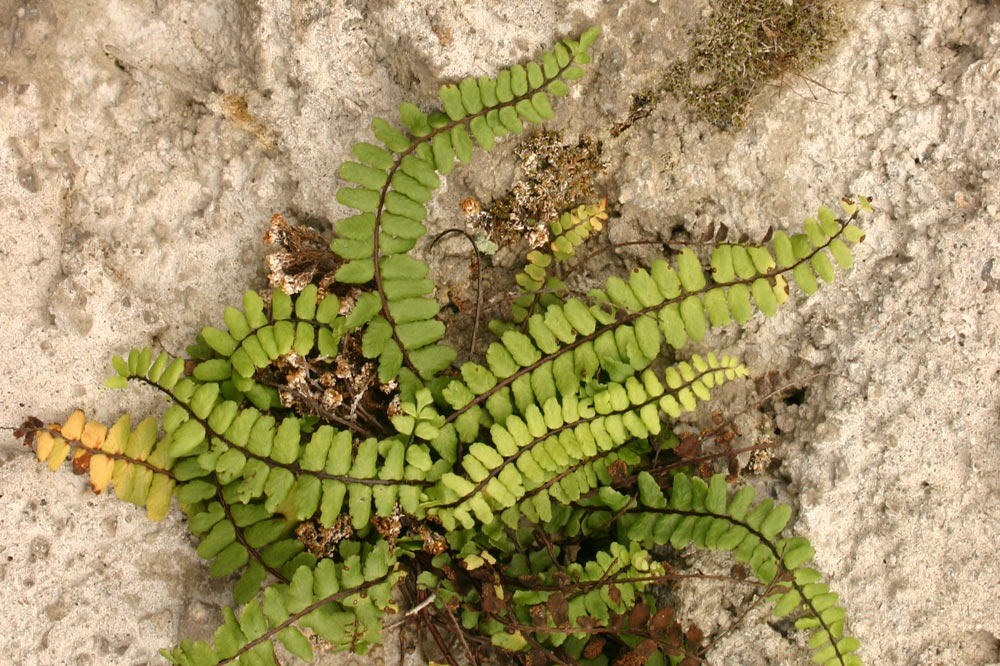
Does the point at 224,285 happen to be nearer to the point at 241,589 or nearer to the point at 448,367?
the point at 448,367

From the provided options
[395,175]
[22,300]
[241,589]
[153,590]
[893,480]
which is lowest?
[153,590]

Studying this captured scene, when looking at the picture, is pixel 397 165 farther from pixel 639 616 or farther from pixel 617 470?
pixel 639 616

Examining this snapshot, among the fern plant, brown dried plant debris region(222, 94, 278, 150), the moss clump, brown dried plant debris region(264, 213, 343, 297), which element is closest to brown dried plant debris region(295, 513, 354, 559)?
the fern plant

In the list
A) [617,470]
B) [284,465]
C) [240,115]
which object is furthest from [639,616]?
[240,115]

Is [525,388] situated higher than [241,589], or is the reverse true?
[525,388]

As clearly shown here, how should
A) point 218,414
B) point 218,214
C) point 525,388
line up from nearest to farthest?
point 218,414 < point 525,388 < point 218,214

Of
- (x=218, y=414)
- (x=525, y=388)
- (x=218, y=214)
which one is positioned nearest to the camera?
(x=218, y=414)

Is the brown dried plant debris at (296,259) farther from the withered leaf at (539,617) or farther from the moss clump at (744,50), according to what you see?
the moss clump at (744,50)

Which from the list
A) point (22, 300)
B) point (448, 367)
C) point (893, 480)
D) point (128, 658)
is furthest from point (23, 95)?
point (893, 480)
